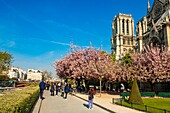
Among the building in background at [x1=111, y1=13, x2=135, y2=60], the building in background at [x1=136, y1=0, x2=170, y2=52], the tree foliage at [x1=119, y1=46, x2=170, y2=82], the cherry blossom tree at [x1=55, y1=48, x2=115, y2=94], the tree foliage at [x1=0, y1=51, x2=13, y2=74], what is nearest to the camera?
the tree foliage at [x1=119, y1=46, x2=170, y2=82]

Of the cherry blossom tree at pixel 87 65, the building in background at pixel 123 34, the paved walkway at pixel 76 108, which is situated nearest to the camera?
the paved walkway at pixel 76 108

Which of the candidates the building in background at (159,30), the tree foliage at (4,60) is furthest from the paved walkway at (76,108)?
the tree foliage at (4,60)

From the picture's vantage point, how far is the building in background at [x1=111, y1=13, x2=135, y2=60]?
110250 millimetres

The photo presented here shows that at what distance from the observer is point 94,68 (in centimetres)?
3228

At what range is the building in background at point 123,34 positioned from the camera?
110m

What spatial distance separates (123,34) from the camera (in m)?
113

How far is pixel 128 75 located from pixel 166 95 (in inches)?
337

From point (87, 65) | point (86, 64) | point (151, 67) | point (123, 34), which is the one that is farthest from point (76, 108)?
point (123, 34)

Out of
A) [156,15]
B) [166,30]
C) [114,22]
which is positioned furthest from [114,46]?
[166,30]

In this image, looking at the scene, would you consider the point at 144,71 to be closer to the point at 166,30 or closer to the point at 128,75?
the point at 128,75

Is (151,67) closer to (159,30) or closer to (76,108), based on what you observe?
(76,108)

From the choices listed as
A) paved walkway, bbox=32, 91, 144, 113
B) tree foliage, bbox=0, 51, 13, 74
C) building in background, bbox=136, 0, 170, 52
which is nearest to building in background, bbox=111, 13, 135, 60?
building in background, bbox=136, 0, 170, 52

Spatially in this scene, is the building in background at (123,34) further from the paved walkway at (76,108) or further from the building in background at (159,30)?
the paved walkway at (76,108)

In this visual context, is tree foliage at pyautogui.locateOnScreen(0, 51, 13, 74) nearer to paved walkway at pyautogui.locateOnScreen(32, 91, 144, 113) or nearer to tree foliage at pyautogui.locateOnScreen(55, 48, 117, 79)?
tree foliage at pyautogui.locateOnScreen(55, 48, 117, 79)
